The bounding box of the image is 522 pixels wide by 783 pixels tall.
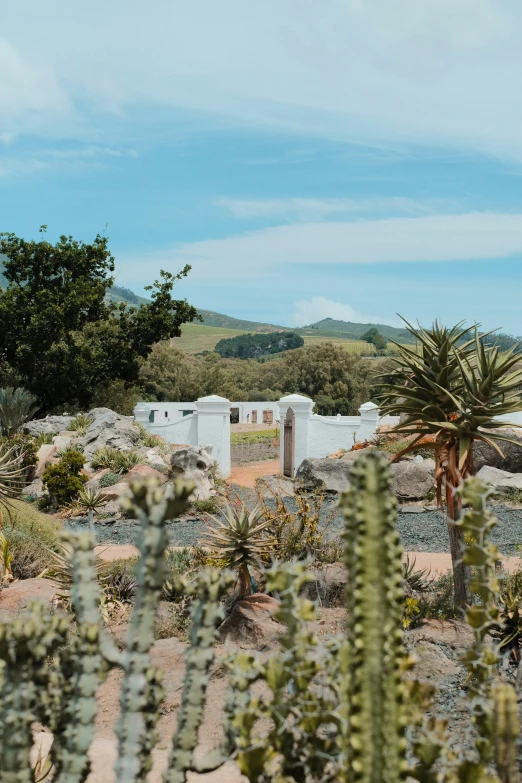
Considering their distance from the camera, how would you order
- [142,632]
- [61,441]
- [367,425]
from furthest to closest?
1. [367,425]
2. [61,441]
3. [142,632]

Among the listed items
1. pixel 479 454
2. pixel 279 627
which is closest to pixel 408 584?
pixel 279 627

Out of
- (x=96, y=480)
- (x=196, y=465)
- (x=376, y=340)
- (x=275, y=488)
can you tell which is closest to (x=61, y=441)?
(x=96, y=480)

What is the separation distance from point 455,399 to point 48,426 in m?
17.0

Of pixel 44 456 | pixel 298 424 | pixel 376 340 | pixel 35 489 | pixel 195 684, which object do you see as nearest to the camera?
pixel 195 684

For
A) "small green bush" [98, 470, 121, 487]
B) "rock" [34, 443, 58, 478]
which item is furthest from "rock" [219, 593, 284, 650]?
"rock" [34, 443, 58, 478]

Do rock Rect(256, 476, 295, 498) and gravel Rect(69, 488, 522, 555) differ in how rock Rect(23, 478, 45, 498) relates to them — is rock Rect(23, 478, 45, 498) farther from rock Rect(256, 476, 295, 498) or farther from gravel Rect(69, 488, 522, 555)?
rock Rect(256, 476, 295, 498)

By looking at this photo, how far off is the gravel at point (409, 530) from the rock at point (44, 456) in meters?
3.19

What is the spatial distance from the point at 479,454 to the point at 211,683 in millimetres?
13869

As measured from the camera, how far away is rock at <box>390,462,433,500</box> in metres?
16.7

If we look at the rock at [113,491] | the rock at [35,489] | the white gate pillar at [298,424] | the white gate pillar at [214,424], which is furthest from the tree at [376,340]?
the rock at [113,491]

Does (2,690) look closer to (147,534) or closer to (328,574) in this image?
(147,534)

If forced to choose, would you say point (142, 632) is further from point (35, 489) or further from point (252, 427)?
point (252, 427)

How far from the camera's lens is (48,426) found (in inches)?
851

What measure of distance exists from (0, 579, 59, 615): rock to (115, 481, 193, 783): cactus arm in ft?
17.0
